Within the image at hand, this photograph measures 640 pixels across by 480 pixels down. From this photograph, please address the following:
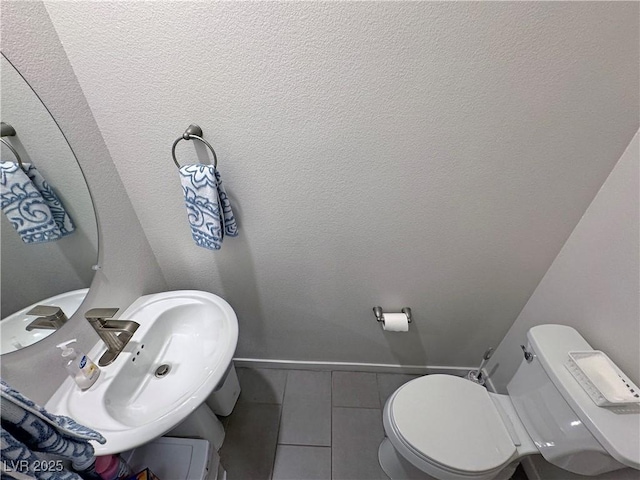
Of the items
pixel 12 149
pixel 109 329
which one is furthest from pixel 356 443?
pixel 12 149

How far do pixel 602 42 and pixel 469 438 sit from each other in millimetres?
Result: 1260

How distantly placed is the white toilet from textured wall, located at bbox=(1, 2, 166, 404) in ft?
3.68

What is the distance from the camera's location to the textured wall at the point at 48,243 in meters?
0.66

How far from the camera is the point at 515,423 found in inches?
40.4

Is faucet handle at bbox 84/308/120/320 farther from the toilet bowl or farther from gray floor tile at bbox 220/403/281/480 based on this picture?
the toilet bowl

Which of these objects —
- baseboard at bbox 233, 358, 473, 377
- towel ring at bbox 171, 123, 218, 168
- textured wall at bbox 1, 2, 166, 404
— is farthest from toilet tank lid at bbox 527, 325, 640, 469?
textured wall at bbox 1, 2, 166, 404

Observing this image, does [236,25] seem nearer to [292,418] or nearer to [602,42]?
[602,42]

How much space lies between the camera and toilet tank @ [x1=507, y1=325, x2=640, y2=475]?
0.73 m

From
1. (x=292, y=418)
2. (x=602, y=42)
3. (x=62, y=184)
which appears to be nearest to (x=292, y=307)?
(x=292, y=418)

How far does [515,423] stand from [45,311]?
1.60 metres

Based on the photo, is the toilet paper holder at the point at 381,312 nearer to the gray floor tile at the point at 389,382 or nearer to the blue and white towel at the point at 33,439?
the gray floor tile at the point at 389,382

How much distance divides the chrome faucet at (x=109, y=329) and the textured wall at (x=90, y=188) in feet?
0.20

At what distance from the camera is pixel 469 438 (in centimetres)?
98

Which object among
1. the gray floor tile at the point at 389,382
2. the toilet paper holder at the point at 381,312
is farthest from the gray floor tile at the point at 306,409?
the toilet paper holder at the point at 381,312
